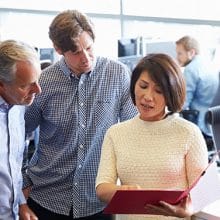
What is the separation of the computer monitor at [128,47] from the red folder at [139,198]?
12.0ft

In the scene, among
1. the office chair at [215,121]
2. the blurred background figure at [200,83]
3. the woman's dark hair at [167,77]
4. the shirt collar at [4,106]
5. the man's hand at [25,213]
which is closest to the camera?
the woman's dark hair at [167,77]

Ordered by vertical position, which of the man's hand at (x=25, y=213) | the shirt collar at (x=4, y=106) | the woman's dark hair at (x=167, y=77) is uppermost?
the woman's dark hair at (x=167, y=77)

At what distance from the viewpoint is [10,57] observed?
1.48 m

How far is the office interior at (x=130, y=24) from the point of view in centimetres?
500

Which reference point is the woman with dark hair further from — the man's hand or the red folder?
the man's hand

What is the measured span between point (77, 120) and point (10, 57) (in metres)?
0.40

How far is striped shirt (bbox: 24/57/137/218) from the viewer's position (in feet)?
5.75

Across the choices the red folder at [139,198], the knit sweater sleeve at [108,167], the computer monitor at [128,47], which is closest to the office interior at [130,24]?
the computer monitor at [128,47]

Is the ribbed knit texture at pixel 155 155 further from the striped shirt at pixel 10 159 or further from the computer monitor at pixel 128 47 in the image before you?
the computer monitor at pixel 128 47

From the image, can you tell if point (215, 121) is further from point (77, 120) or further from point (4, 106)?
point (4, 106)

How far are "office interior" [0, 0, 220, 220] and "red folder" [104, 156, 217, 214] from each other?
2.89m

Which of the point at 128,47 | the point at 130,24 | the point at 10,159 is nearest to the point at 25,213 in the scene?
the point at 10,159

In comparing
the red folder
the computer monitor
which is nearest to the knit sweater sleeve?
the red folder

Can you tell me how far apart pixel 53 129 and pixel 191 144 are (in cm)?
60
